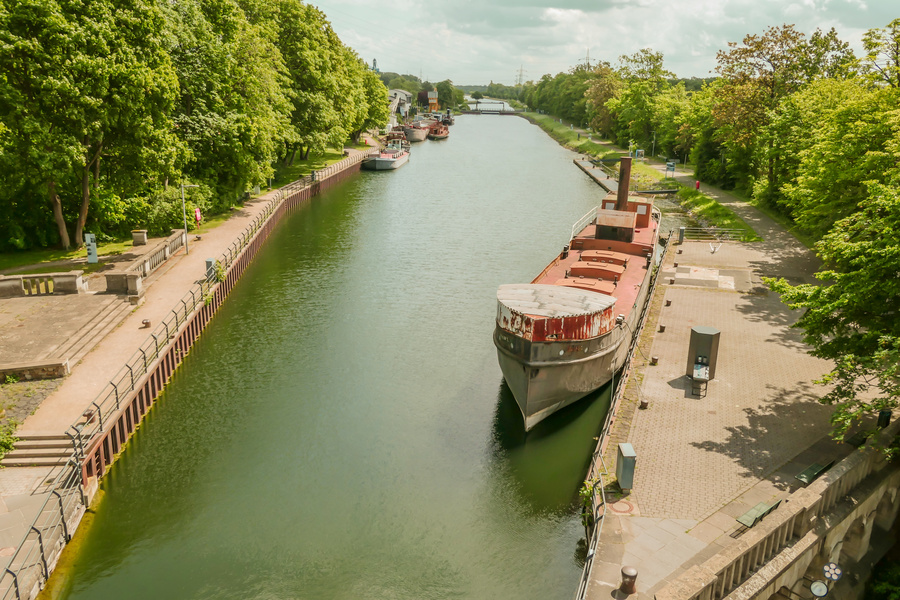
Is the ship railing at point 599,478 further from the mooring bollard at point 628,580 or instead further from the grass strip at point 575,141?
the grass strip at point 575,141

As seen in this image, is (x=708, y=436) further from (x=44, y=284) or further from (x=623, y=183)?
(x=44, y=284)

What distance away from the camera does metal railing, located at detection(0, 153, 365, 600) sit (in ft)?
51.4

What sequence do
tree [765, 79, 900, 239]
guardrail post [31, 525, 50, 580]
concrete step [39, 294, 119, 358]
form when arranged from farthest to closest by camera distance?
tree [765, 79, 900, 239] → concrete step [39, 294, 119, 358] → guardrail post [31, 525, 50, 580]

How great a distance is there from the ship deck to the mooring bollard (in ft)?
44.5

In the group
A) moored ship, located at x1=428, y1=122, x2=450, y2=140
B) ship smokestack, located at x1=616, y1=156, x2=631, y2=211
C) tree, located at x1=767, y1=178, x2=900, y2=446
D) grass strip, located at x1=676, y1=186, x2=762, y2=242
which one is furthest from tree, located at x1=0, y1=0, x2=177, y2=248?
moored ship, located at x1=428, y1=122, x2=450, y2=140

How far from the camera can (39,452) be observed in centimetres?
1964

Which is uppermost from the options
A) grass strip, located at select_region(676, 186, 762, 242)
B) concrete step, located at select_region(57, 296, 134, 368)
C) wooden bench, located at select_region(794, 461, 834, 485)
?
grass strip, located at select_region(676, 186, 762, 242)

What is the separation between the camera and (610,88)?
397 feet

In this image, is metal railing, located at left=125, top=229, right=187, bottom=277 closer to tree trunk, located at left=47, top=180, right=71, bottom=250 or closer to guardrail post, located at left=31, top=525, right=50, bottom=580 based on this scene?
tree trunk, located at left=47, top=180, right=71, bottom=250

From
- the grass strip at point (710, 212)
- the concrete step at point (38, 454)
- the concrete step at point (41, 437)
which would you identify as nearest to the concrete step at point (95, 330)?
the concrete step at point (41, 437)

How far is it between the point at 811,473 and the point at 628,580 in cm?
747

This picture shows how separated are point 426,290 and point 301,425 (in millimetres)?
16808

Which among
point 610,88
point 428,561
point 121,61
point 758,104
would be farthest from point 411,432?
point 610,88

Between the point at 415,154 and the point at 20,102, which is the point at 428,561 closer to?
the point at 20,102
